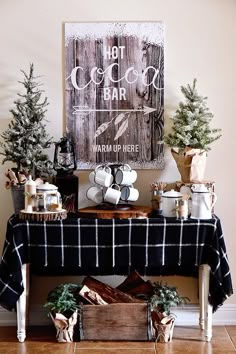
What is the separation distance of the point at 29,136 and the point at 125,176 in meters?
0.62

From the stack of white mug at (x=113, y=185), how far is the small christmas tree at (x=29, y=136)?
290 millimetres

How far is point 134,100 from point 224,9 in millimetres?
811

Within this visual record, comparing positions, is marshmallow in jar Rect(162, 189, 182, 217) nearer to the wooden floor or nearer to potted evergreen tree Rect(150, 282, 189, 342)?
potted evergreen tree Rect(150, 282, 189, 342)

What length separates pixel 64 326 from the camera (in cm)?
352

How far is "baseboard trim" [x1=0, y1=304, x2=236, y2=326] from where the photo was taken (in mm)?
3875

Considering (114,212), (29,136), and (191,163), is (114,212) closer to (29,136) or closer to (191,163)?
(191,163)

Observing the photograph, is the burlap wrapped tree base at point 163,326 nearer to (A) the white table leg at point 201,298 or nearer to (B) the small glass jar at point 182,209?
(A) the white table leg at point 201,298

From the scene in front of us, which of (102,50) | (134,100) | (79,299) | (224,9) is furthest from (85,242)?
(224,9)

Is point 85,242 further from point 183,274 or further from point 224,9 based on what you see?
point 224,9

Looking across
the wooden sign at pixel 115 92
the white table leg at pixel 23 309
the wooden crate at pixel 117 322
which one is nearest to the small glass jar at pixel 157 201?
the wooden sign at pixel 115 92

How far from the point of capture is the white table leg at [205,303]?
11.5ft

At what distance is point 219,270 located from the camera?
3.44 meters

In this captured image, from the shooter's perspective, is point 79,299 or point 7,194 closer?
point 79,299

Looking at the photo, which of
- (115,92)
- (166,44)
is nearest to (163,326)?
(115,92)
